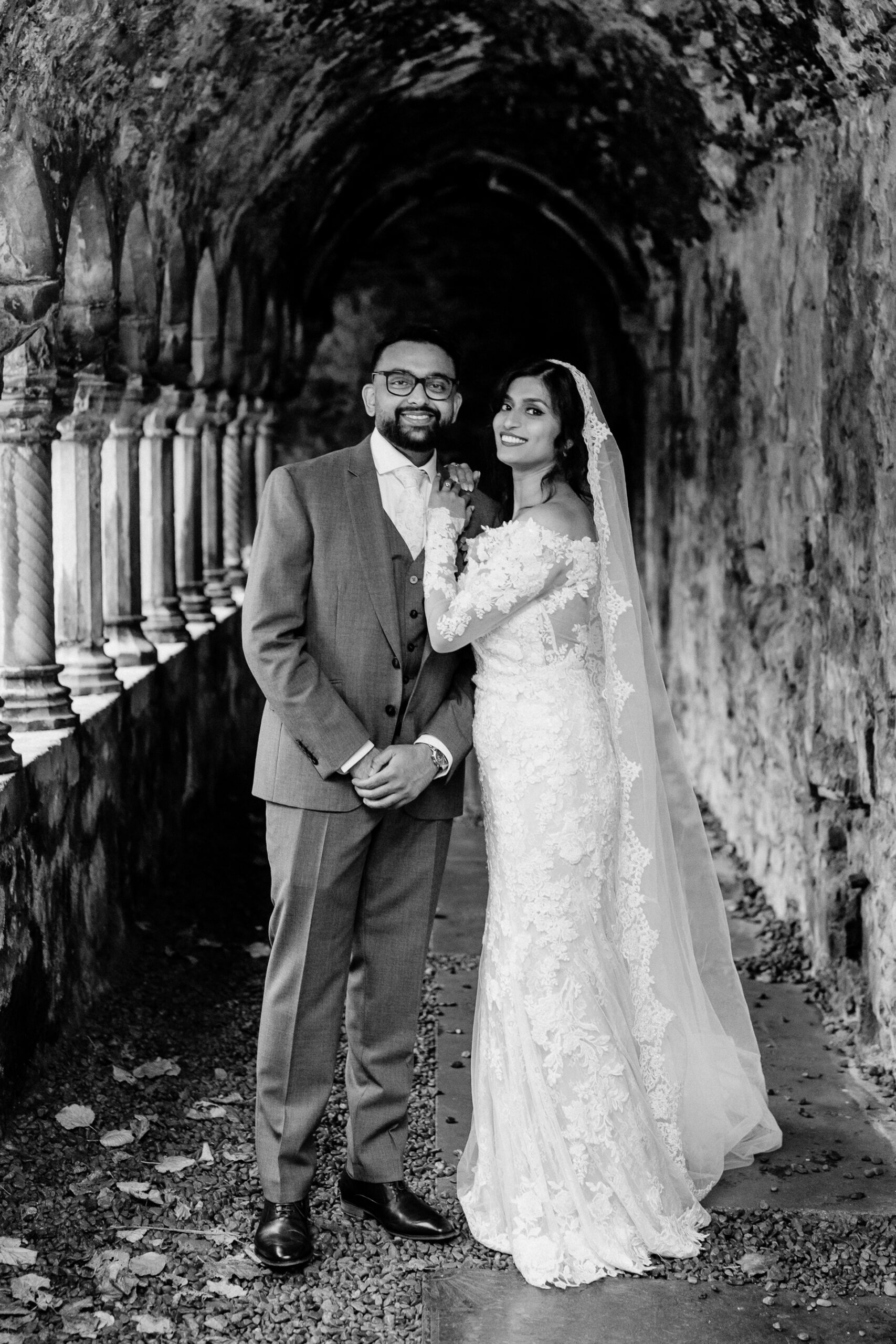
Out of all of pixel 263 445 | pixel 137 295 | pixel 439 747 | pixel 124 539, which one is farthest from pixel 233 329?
pixel 439 747

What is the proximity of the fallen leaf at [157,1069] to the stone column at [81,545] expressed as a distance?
4.68ft

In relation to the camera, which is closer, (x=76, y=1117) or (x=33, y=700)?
(x=76, y=1117)

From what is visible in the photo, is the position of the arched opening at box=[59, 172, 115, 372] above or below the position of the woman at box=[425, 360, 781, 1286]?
above

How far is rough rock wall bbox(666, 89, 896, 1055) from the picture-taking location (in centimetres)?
464

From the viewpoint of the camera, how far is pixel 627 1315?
3.15 metres

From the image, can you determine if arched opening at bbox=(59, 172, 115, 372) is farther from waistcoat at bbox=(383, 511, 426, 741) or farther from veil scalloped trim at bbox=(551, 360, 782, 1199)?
veil scalloped trim at bbox=(551, 360, 782, 1199)

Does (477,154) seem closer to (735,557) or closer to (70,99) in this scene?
(735,557)

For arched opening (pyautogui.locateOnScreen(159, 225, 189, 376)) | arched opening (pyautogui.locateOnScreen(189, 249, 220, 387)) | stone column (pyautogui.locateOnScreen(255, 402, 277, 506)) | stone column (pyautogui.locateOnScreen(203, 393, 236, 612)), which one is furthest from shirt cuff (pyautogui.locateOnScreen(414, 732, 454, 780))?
stone column (pyautogui.locateOnScreen(255, 402, 277, 506))

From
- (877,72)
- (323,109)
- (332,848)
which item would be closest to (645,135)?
(323,109)

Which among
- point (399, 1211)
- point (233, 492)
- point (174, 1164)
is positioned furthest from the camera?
point (233, 492)

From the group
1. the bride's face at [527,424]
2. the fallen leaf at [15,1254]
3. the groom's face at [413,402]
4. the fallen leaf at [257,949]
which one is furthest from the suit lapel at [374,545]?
the fallen leaf at [257,949]

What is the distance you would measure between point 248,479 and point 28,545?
5411 mm

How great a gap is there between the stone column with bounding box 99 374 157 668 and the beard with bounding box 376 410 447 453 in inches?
113

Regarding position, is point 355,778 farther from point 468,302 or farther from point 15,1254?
point 468,302
